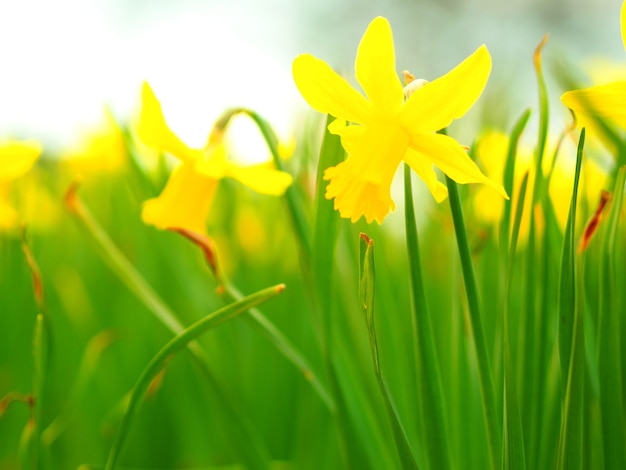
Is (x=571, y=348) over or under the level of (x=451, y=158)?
under

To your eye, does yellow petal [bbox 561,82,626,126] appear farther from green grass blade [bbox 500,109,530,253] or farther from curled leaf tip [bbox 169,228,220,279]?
curled leaf tip [bbox 169,228,220,279]

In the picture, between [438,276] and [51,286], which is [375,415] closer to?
[438,276]

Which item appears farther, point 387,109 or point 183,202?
point 183,202

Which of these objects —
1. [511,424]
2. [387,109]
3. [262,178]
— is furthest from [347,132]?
[511,424]

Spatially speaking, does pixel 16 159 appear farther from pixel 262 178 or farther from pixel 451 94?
pixel 451 94

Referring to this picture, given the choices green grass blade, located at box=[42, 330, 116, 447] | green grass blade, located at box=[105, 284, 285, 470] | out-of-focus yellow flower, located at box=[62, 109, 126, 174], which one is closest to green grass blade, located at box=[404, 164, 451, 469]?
green grass blade, located at box=[105, 284, 285, 470]

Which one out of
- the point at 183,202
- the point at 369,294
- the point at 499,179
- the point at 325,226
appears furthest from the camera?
the point at 499,179

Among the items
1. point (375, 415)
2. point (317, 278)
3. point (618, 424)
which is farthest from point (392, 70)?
point (375, 415)
